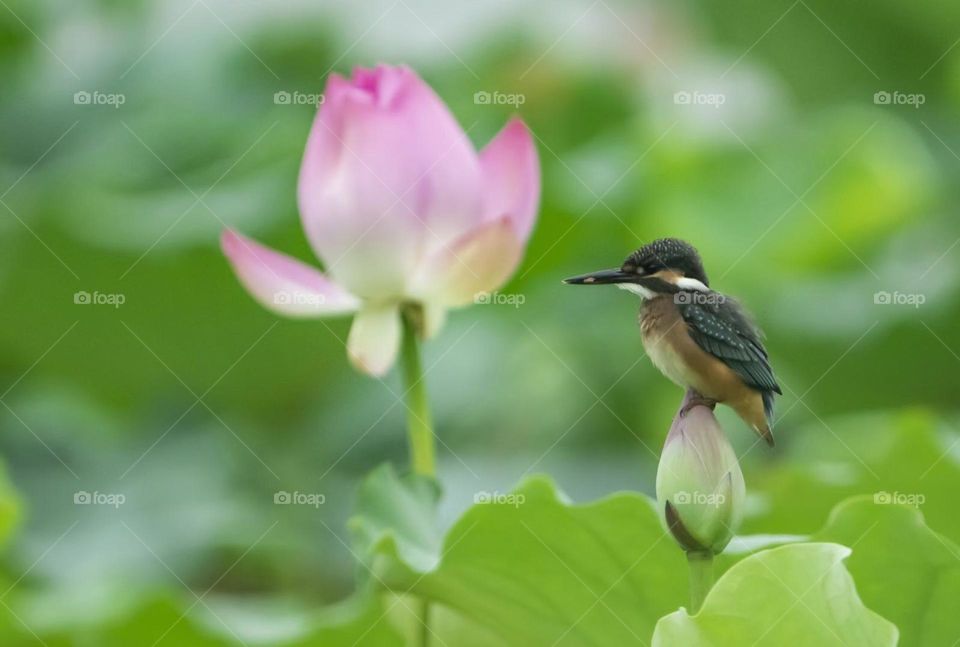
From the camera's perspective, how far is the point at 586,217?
155 centimetres

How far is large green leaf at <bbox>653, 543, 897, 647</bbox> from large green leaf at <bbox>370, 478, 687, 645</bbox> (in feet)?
0.44

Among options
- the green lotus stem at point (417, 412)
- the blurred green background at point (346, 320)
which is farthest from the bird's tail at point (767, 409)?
the blurred green background at point (346, 320)

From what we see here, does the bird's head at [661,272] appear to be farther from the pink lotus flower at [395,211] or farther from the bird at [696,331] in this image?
the pink lotus flower at [395,211]

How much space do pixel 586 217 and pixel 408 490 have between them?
77 centimetres

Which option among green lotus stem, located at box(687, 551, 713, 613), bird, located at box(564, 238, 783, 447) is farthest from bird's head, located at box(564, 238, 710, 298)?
green lotus stem, located at box(687, 551, 713, 613)

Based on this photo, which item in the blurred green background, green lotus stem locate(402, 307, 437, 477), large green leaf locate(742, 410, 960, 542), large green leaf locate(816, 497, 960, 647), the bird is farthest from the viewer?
the blurred green background

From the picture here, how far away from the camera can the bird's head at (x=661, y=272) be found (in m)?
0.51

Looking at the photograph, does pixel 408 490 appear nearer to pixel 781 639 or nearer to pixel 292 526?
pixel 781 639

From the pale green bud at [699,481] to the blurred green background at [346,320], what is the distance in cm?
75

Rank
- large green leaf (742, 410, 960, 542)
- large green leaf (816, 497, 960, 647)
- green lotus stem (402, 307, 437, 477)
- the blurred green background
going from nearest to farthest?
large green leaf (816, 497, 960, 647) < green lotus stem (402, 307, 437, 477) < large green leaf (742, 410, 960, 542) < the blurred green background

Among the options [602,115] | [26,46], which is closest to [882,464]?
[602,115]

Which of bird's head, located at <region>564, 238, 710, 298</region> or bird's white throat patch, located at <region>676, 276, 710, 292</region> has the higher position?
bird's head, located at <region>564, 238, 710, 298</region>

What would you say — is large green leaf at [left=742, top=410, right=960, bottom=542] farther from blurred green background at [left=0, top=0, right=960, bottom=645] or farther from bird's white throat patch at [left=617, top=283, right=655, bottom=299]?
bird's white throat patch at [left=617, top=283, right=655, bottom=299]

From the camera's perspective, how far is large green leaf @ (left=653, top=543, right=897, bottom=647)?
0.58 meters
